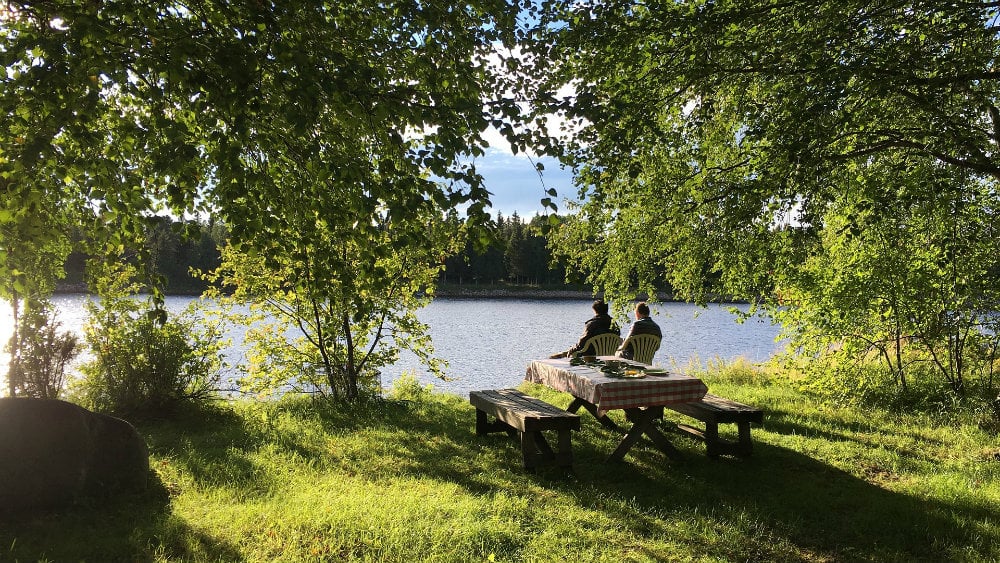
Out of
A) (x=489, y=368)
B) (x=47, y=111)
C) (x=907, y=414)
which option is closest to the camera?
(x=47, y=111)

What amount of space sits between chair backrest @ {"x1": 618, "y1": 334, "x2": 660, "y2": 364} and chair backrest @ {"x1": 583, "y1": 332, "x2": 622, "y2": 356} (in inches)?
8.3

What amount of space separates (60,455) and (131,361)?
4.17 meters

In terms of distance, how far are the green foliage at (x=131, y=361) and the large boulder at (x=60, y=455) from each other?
3.60 m

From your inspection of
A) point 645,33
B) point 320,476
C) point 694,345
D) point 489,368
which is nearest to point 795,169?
point 645,33

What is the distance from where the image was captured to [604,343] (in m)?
8.30

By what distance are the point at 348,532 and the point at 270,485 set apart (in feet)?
5.18

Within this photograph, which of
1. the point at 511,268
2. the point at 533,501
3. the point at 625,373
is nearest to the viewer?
the point at 533,501

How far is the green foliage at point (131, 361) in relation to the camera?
8.30 metres

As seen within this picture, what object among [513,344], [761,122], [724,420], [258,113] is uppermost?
[761,122]

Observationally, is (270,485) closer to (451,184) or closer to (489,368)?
(451,184)

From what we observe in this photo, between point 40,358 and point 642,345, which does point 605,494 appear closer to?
point 642,345

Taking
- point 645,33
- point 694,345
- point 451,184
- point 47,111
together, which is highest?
point 645,33

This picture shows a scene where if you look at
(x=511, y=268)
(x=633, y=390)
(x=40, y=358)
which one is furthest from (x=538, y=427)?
(x=511, y=268)

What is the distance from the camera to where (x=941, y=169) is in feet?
22.8
